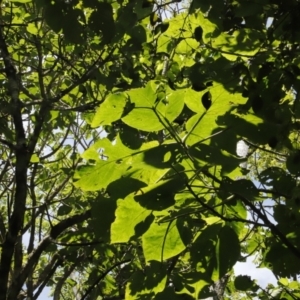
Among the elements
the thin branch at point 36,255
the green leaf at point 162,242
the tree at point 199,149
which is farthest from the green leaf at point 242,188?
the thin branch at point 36,255

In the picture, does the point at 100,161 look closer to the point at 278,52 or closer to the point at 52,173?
the point at 278,52

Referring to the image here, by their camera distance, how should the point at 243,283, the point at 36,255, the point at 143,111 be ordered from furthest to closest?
1. the point at 36,255
2. the point at 243,283
3. the point at 143,111

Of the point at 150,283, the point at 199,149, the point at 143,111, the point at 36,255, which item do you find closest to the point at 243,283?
the point at 150,283

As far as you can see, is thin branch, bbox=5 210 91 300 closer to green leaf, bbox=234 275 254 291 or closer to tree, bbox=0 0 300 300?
tree, bbox=0 0 300 300

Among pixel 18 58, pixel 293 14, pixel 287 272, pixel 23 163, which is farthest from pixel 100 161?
pixel 18 58

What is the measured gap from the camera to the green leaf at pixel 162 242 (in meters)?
1.41

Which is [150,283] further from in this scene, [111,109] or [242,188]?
[111,109]

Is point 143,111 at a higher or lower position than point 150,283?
higher

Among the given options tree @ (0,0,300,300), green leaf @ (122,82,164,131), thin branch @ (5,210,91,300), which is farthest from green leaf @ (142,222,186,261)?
thin branch @ (5,210,91,300)

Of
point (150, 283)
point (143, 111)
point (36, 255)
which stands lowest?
point (150, 283)

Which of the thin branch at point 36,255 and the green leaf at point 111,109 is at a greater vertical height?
the thin branch at point 36,255

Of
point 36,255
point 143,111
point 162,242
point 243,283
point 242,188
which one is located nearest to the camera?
point 143,111

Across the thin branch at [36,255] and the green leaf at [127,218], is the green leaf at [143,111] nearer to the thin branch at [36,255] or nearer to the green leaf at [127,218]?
the green leaf at [127,218]

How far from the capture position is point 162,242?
4.68 feet
